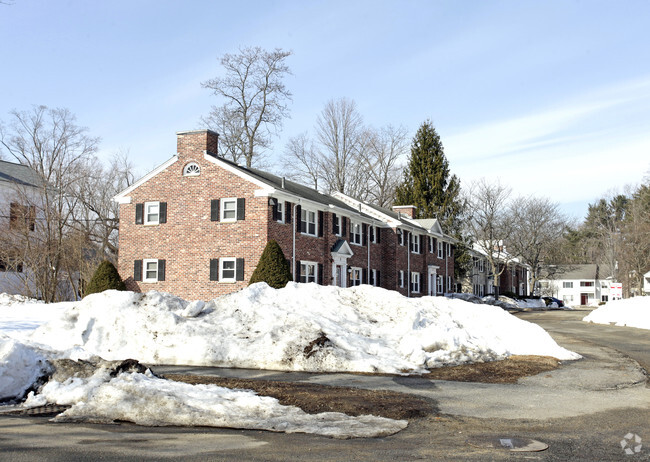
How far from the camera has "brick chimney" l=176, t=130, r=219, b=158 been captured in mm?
31547

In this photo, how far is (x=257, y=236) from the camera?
2919cm

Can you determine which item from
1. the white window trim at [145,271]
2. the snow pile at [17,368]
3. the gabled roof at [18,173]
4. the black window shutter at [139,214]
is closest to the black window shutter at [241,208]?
the white window trim at [145,271]

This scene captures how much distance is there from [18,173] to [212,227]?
20914 millimetres

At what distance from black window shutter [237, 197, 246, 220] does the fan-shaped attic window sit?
2.95 meters

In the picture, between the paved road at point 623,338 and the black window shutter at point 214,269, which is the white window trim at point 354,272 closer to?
the black window shutter at point 214,269

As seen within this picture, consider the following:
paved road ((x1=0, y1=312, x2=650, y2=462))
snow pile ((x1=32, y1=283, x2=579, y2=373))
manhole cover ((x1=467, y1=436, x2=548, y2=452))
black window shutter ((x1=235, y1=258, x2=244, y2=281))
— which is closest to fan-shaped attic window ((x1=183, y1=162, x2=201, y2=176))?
black window shutter ((x1=235, y1=258, x2=244, y2=281))

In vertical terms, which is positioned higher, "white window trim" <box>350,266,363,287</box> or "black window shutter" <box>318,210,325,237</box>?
"black window shutter" <box>318,210,325,237</box>

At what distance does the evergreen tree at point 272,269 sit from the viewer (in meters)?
27.3

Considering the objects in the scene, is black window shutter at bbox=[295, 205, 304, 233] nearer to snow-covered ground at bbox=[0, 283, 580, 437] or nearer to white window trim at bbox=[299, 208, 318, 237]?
white window trim at bbox=[299, 208, 318, 237]

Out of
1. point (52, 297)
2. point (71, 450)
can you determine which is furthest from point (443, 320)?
point (52, 297)

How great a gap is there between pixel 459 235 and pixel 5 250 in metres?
A: 39.6

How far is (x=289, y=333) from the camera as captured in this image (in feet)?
47.2

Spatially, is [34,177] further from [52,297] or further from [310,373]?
[310,373]

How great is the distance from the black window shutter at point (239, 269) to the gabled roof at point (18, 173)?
18209mm
